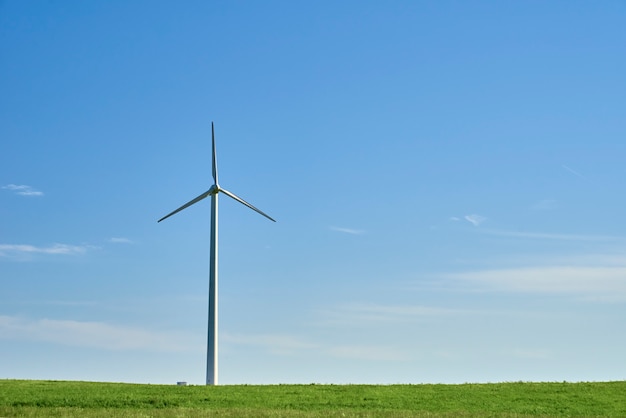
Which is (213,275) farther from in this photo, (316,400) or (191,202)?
(316,400)

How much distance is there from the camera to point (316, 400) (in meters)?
49.3

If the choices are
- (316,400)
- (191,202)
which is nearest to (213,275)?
(191,202)

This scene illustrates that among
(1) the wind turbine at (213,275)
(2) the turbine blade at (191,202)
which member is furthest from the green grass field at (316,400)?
(2) the turbine blade at (191,202)

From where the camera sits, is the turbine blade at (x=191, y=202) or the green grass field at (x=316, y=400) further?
the turbine blade at (x=191, y=202)

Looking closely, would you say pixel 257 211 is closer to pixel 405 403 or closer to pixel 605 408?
pixel 405 403

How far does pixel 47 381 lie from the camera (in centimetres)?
6281

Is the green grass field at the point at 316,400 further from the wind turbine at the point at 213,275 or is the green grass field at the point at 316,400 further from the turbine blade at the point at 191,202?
the turbine blade at the point at 191,202

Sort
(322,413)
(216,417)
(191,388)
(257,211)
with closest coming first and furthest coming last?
(216,417) → (322,413) → (191,388) → (257,211)

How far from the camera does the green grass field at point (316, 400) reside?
4278 cm

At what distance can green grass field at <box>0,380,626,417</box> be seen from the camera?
42.8m

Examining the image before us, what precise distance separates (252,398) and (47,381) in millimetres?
19720

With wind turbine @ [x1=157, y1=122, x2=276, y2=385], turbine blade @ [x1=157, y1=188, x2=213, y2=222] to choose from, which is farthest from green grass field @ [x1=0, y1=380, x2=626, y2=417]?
turbine blade @ [x1=157, y1=188, x2=213, y2=222]

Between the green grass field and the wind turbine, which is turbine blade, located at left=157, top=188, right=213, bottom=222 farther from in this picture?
the green grass field

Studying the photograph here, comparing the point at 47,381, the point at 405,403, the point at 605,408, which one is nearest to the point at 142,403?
the point at 405,403
